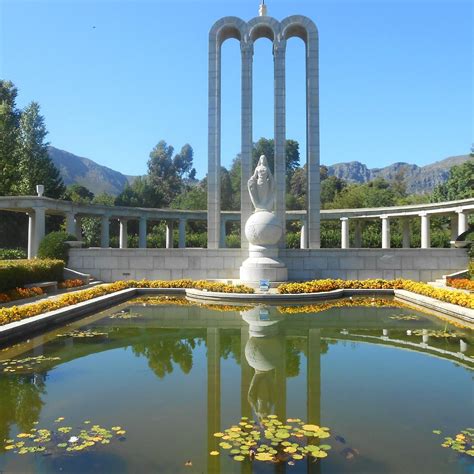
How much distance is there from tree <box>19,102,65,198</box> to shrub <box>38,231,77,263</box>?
859 inches

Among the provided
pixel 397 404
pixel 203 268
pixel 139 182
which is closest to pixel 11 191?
pixel 139 182

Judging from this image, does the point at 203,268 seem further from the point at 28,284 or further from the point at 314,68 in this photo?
the point at 314,68

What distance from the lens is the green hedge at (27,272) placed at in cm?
1340

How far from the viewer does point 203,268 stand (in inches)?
750

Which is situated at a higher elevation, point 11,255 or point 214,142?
point 214,142

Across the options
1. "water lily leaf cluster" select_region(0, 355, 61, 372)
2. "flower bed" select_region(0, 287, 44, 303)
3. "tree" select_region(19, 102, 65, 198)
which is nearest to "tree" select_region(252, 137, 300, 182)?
"tree" select_region(19, 102, 65, 198)

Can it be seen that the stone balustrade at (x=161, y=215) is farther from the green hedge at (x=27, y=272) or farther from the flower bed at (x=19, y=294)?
Answer: the flower bed at (x=19, y=294)

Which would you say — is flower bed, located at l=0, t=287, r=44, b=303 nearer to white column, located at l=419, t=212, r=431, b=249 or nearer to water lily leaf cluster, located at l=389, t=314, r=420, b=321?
water lily leaf cluster, located at l=389, t=314, r=420, b=321

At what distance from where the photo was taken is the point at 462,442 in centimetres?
414

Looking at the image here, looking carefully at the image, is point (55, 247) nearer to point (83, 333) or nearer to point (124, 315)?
point (124, 315)

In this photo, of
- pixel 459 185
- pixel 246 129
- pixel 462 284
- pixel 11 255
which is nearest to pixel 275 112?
pixel 246 129

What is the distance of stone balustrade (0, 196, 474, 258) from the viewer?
22.8 m

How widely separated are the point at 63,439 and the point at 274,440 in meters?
1.94

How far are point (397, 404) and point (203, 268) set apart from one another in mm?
14244
